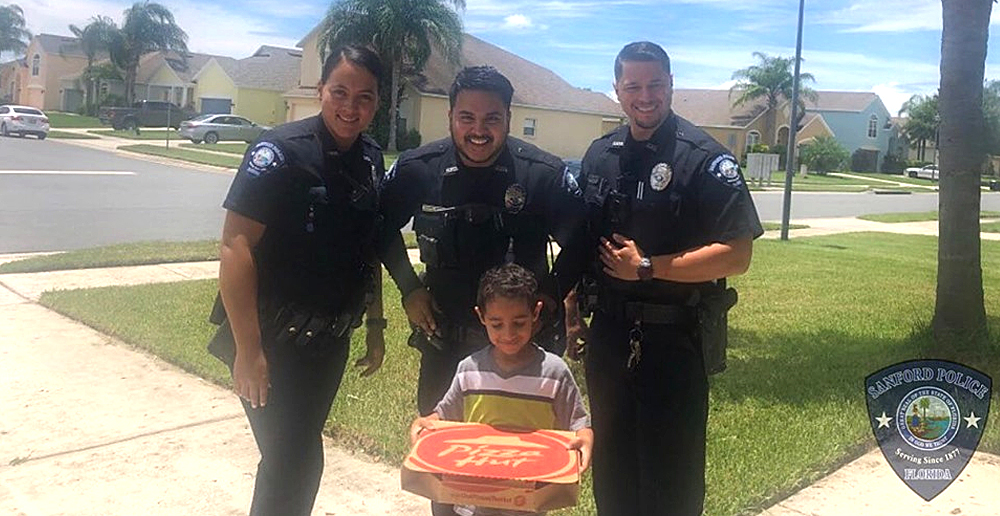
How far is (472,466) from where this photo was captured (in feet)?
7.09

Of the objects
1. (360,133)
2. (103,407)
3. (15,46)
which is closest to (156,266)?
(103,407)

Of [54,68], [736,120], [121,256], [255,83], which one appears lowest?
[121,256]

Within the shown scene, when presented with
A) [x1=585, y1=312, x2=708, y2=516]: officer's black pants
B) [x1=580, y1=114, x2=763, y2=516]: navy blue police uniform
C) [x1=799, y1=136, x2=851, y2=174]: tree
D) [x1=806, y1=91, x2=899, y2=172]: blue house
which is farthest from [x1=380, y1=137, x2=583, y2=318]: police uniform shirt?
[x1=806, y1=91, x2=899, y2=172]: blue house

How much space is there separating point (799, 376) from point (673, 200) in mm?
3656

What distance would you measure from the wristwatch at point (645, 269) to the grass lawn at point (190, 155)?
24.9m

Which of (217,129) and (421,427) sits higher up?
(217,129)

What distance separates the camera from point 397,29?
3459 cm

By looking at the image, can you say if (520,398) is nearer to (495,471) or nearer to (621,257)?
(495,471)

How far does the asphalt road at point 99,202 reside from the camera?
1167 centimetres

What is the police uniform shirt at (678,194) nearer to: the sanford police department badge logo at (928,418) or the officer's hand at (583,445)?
the officer's hand at (583,445)

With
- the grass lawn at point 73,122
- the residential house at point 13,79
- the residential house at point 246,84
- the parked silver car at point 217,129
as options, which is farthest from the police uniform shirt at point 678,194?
the residential house at point 13,79

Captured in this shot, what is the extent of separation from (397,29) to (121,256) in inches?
1043

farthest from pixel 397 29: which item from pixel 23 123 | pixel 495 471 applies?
pixel 495 471

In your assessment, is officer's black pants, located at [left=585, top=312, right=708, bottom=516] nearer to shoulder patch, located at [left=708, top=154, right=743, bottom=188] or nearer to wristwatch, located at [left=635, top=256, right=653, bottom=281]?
wristwatch, located at [left=635, top=256, right=653, bottom=281]
